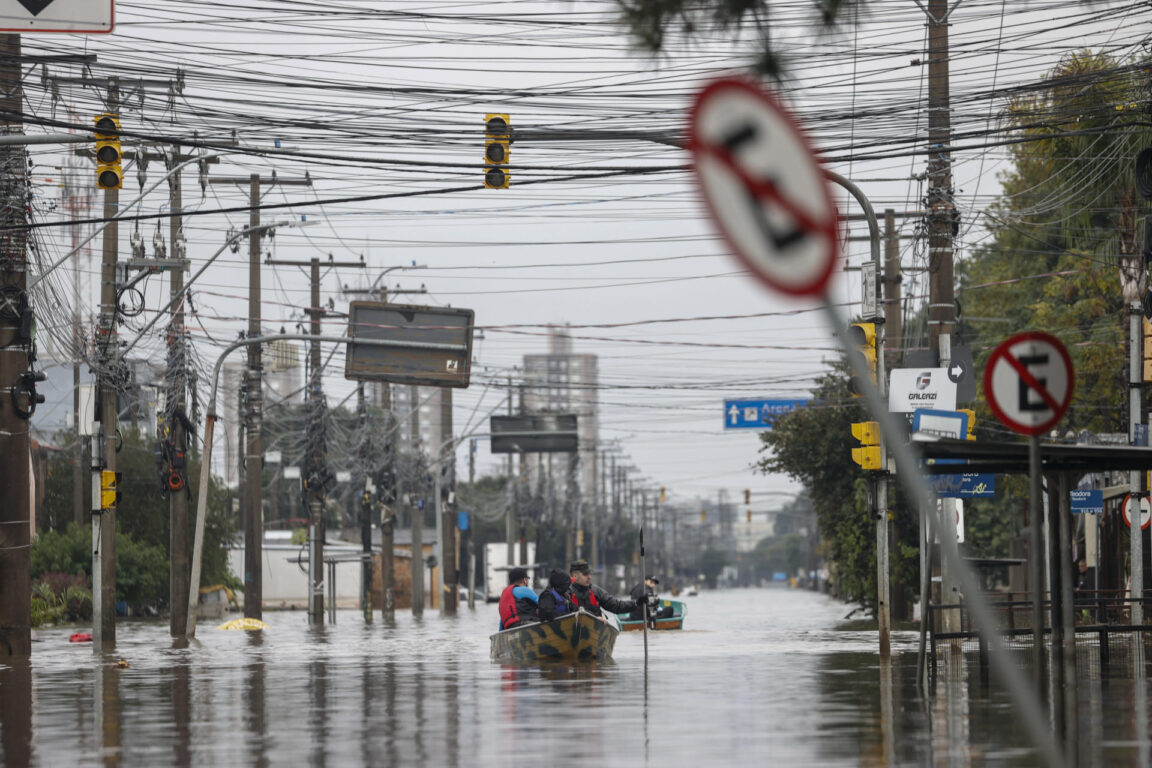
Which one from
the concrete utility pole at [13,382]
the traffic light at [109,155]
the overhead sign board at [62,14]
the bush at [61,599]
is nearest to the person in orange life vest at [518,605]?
the traffic light at [109,155]

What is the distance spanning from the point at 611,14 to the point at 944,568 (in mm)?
18304

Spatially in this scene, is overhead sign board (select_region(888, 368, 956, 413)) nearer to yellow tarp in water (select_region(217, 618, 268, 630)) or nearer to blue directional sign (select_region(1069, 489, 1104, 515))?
blue directional sign (select_region(1069, 489, 1104, 515))

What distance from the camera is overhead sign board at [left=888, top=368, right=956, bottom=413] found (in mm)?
23922

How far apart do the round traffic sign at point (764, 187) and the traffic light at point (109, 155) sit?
56.5ft

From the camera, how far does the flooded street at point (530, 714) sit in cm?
1347

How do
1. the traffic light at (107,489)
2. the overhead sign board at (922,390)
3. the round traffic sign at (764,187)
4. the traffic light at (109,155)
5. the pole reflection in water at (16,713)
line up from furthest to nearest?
the traffic light at (107,489) < the overhead sign board at (922,390) < the traffic light at (109,155) < the pole reflection in water at (16,713) < the round traffic sign at (764,187)

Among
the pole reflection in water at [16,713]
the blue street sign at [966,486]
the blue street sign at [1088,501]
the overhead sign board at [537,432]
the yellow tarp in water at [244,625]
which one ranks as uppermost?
the overhead sign board at [537,432]

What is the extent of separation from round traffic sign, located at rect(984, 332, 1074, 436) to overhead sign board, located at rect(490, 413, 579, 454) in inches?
2484

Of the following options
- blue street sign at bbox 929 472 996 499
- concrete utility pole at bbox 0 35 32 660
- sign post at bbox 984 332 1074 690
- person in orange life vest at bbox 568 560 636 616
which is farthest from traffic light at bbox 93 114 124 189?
sign post at bbox 984 332 1074 690

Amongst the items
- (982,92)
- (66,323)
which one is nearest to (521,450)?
(66,323)

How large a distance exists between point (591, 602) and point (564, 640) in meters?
1.41

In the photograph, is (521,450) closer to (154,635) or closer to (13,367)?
(154,635)

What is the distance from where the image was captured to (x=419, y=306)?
46.1m

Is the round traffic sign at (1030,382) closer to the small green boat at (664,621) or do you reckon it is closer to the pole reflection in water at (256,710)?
the pole reflection in water at (256,710)
